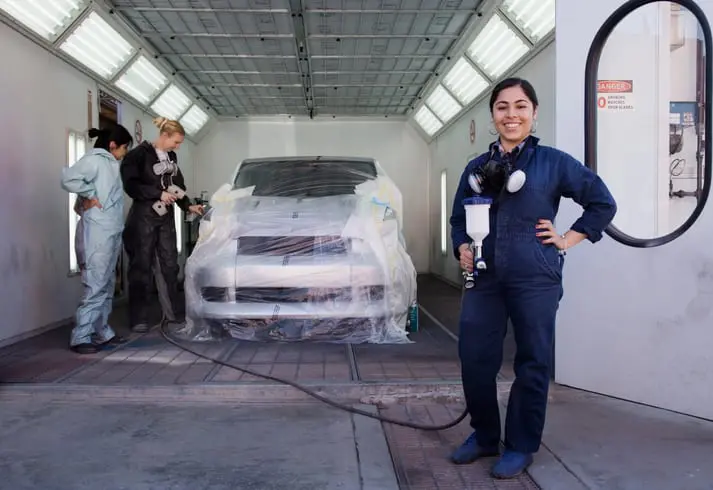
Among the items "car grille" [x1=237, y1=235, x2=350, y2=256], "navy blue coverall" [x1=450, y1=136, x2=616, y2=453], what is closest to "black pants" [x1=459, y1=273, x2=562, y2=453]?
"navy blue coverall" [x1=450, y1=136, x2=616, y2=453]

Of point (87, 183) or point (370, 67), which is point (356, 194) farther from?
point (370, 67)

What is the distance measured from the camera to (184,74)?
9.05 m

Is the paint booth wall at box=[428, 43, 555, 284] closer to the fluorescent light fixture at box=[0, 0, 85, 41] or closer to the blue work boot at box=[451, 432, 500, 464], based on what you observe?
the blue work boot at box=[451, 432, 500, 464]

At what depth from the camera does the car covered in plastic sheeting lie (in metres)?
4.99

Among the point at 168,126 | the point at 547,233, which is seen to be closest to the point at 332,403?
the point at 547,233

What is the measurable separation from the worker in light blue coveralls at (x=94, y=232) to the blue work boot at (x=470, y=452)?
315 cm

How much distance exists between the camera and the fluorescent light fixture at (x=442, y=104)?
31.4 feet

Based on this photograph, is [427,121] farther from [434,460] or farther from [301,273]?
[434,460]

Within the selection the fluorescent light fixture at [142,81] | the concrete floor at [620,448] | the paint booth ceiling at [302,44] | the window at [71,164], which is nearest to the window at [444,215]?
the paint booth ceiling at [302,44]

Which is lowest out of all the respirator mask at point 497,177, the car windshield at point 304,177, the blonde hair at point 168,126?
the respirator mask at point 497,177

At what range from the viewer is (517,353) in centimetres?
278

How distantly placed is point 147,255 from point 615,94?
4.19 metres

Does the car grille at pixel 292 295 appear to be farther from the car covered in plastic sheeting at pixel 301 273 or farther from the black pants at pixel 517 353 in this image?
the black pants at pixel 517 353

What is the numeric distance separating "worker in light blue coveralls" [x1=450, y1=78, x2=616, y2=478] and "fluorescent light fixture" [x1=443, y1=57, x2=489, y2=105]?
539cm
